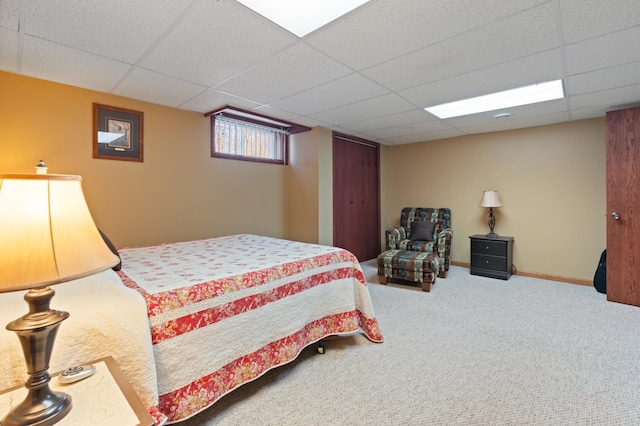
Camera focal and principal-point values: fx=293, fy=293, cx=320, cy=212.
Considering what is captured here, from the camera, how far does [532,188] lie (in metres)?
4.22

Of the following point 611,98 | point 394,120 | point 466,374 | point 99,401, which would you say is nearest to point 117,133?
point 99,401

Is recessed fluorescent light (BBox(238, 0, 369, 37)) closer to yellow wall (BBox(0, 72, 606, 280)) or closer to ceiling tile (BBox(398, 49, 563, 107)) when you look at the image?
ceiling tile (BBox(398, 49, 563, 107))

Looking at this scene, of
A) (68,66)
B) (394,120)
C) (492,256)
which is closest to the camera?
(68,66)

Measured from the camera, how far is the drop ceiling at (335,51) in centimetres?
160

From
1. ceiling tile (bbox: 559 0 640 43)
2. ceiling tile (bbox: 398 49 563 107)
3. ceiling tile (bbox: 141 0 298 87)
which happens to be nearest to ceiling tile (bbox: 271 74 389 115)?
ceiling tile (bbox: 398 49 563 107)

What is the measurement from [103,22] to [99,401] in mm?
1915

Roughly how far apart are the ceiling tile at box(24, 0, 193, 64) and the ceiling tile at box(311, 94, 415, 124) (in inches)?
77.8

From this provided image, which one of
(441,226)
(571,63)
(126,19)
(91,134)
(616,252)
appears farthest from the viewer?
(441,226)

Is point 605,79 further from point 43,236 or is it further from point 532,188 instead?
point 43,236

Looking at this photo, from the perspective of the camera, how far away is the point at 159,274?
184 centimetres

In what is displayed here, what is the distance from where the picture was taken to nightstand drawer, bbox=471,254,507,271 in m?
4.08

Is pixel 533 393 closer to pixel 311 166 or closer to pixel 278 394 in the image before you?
pixel 278 394

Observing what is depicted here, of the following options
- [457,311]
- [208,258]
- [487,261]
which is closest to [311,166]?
[208,258]

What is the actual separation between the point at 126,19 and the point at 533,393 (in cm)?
323
